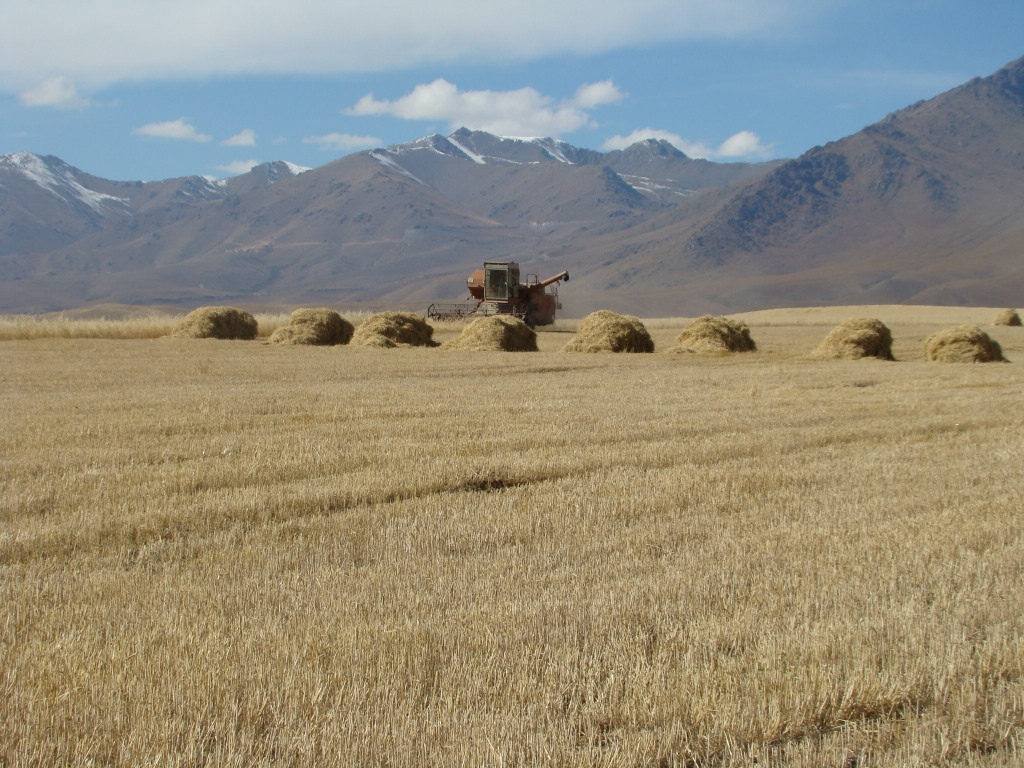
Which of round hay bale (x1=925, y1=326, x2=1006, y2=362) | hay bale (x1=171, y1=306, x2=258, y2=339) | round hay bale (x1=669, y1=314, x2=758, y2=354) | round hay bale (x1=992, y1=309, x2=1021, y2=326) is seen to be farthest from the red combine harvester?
round hay bale (x1=925, y1=326, x2=1006, y2=362)

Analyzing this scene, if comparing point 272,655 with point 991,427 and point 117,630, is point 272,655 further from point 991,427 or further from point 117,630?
point 991,427

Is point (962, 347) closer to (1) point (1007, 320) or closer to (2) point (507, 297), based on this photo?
(2) point (507, 297)

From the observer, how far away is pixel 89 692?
15.5 feet

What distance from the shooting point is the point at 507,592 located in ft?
20.7

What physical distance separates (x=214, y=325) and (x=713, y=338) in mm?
18952

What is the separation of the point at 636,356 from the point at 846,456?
1916cm

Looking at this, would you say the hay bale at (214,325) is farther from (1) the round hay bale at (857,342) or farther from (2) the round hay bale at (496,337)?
(1) the round hay bale at (857,342)

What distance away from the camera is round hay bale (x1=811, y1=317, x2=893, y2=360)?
30.9 m

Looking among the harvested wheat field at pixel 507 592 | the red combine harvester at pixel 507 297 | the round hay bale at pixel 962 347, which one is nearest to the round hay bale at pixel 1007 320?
the red combine harvester at pixel 507 297

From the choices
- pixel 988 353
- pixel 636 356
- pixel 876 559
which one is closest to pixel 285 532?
pixel 876 559

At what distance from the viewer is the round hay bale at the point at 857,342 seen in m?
30.9

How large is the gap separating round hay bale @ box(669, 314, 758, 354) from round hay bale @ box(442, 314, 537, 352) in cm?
515

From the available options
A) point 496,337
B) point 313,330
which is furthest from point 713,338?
point 313,330

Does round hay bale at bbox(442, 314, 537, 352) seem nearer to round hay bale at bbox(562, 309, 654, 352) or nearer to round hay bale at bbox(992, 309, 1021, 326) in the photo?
round hay bale at bbox(562, 309, 654, 352)
